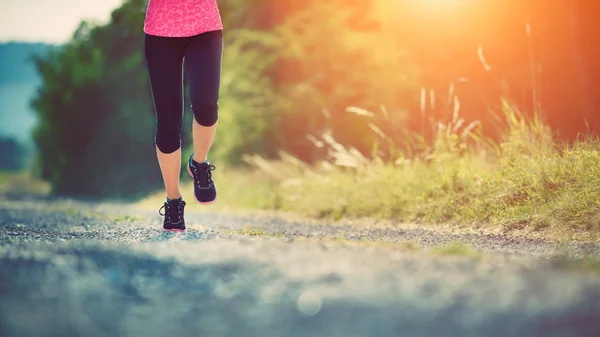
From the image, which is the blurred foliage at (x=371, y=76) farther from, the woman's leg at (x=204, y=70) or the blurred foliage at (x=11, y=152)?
the blurred foliage at (x=11, y=152)

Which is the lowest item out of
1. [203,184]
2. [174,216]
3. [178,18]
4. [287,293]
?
[287,293]

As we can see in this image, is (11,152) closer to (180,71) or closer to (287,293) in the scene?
(180,71)

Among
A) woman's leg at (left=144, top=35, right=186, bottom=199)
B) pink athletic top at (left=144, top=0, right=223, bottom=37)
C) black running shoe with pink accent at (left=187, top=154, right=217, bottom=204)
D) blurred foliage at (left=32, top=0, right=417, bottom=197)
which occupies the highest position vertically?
blurred foliage at (left=32, top=0, right=417, bottom=197)

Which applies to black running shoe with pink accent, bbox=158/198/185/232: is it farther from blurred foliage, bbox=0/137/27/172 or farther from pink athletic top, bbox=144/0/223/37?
blurred foliage, bbox=0/137/27/172

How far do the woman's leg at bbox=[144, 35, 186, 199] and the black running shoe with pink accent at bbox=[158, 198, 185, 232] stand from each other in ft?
0.16

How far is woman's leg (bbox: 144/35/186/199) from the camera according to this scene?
4.67 meters

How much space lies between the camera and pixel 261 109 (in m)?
16.8

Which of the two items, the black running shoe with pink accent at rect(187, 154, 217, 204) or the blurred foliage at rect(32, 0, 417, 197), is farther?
the blurred foliage at rect(32, 0, 417, 197)

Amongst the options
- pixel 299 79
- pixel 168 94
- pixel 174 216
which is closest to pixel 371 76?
pixel 299 79

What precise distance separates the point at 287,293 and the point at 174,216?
263 centimetres

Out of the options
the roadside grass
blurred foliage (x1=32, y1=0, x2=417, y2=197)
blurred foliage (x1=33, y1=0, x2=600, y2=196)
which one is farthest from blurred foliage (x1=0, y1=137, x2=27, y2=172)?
the roadside grass

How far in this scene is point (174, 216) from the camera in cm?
501

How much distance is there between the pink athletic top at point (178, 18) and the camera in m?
4.62

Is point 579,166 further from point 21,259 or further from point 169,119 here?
point 21,259
